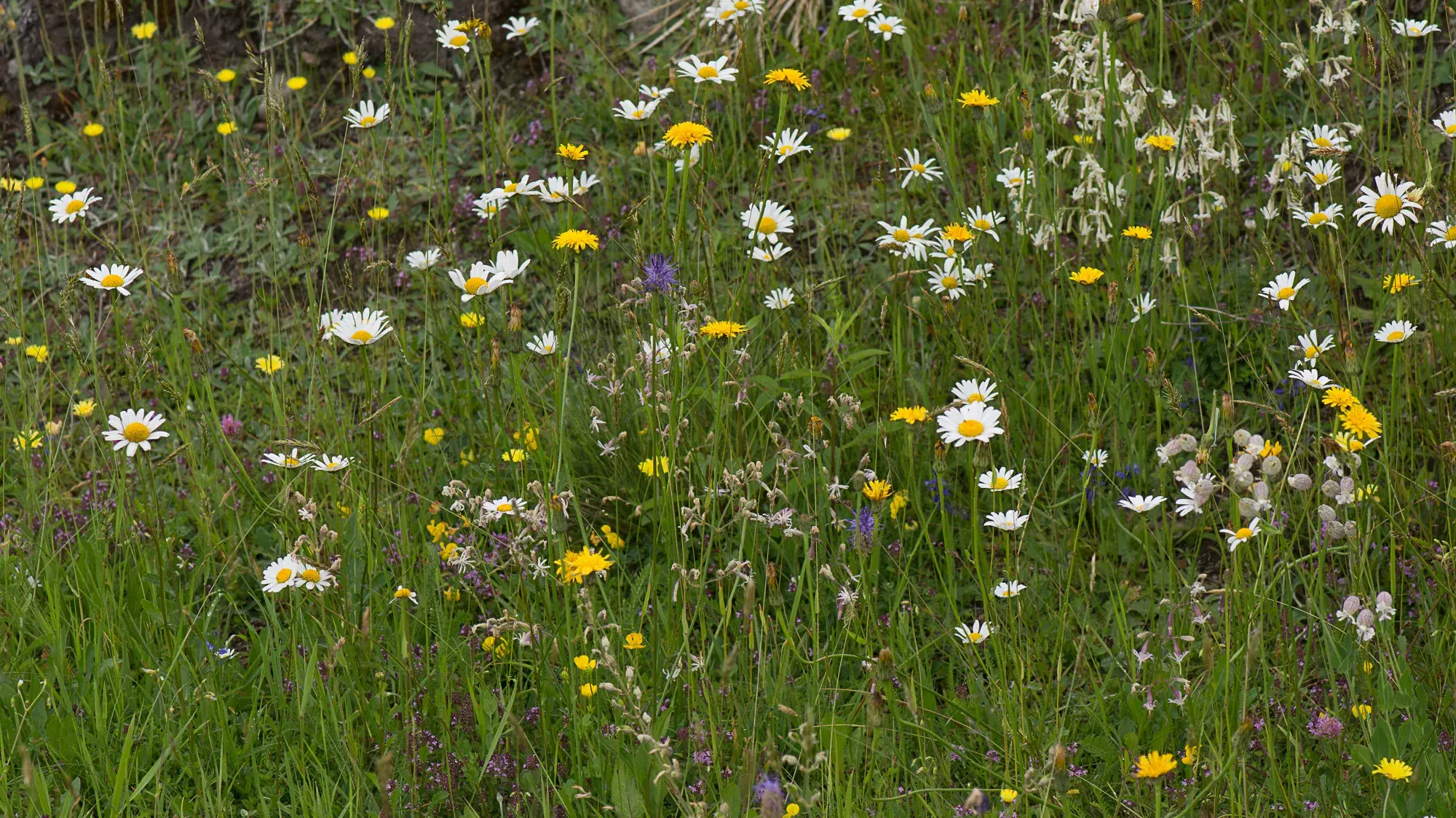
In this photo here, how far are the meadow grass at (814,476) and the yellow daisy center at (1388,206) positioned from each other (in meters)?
0.02

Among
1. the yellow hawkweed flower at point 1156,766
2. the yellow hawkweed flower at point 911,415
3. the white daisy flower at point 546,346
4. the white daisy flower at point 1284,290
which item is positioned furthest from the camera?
the white daisy flower at point 546,346

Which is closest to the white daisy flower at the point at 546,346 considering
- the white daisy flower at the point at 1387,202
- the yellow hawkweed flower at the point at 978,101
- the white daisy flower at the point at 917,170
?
the white daisy flower at the point at 917,170

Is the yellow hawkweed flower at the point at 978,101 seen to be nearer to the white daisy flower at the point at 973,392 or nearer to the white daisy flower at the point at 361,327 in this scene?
the white daisy flower at the point at 973,392

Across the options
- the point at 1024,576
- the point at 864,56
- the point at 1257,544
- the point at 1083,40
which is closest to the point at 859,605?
the point at 1024,576

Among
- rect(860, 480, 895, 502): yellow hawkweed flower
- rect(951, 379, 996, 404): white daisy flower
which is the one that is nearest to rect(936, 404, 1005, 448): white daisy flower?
rect(860, 480, 895, 502): yellow hawkweed flower

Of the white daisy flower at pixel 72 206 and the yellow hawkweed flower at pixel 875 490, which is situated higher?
the yellow hawkweed flower at pixel 875 490

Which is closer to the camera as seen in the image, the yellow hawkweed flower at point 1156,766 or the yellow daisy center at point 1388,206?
the yellow hawkweed flower at point 1156,766

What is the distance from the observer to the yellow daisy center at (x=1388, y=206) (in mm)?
2324

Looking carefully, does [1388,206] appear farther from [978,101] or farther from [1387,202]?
[978,101]

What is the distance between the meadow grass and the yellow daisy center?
2 centimetres

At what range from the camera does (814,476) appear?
7.29 ft

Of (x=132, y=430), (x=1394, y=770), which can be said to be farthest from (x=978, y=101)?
(x=132, y=430)

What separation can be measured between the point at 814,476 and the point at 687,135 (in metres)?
0.67

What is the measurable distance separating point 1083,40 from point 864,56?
0.98 meters
